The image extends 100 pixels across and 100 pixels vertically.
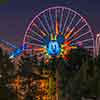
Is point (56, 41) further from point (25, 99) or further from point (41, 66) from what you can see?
point (25, 99)

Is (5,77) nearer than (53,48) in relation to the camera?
Yes

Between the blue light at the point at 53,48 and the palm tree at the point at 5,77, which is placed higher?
the blue light at the point at 53,48

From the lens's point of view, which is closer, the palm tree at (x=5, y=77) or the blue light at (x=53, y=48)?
the palm tree at (x=5, y=77)

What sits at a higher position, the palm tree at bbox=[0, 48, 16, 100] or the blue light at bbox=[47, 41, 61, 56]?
the blue light at bbox=[47, 41, 61, 56]

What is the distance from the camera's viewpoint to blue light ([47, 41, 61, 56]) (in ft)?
158

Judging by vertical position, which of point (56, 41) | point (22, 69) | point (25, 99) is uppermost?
point (56, 41)

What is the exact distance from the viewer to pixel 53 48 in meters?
48.9

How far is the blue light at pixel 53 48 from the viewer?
158ft

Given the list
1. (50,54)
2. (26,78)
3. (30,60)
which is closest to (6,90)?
(26,78)

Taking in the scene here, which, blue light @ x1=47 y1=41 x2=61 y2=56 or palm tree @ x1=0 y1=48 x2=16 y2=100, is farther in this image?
blue light @ x1=47 y1=41 x2=61 y2=56

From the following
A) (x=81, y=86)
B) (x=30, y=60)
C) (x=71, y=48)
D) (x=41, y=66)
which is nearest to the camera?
(x=81, y=86)

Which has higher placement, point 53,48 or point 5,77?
point 53,48

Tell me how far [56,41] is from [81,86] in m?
20.1

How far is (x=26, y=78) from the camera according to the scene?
3919 centimetres
